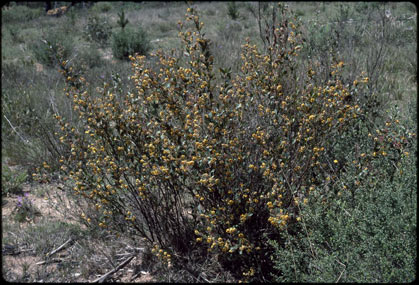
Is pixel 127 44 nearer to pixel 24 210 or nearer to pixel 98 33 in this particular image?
pixel 98 33

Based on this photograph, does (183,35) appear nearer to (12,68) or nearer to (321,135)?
(321,135)

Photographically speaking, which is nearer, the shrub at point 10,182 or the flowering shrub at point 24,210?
the flowering shrub at point 24,210

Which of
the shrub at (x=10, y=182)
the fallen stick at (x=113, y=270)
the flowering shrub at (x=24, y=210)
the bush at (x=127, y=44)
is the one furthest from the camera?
the bush at (x=127, y=44)

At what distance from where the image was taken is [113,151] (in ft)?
8.95

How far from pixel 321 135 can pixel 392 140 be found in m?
0.58

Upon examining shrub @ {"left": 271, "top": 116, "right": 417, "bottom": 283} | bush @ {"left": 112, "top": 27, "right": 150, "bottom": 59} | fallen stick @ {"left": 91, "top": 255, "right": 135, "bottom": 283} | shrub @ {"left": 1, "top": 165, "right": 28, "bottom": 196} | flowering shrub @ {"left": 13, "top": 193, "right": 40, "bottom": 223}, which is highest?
bush @ {"left": 112, "top": 27, "right": 150, "bottom": 59}

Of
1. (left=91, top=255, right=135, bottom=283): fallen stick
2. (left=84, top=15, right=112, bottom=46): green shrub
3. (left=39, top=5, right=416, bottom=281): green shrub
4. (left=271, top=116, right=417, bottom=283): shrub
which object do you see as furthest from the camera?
(left=84, top=15, right=112, bottom=46): green shrub

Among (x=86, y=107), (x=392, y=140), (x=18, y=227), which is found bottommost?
(x=18, y=227)

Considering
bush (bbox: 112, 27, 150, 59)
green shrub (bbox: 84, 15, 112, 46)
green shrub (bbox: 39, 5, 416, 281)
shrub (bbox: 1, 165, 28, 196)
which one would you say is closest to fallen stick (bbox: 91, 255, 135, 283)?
green shrub (bbox: 39, 5, 416, 281)

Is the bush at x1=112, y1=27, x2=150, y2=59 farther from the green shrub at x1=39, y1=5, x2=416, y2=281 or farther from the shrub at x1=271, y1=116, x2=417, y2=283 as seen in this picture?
the shrub at x1=271, y1=116, x2=417, y2=283

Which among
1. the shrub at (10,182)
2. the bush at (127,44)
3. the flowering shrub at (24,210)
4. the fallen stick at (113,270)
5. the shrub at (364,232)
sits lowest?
the fallen stick at (113,270)

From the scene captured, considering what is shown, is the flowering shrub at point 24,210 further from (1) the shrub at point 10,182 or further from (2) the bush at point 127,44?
(2) the bush at point 127,44

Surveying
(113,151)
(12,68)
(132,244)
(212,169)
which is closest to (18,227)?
(132,244)

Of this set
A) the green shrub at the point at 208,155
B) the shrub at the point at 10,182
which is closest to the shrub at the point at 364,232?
the green shrub at the point at 208,155
